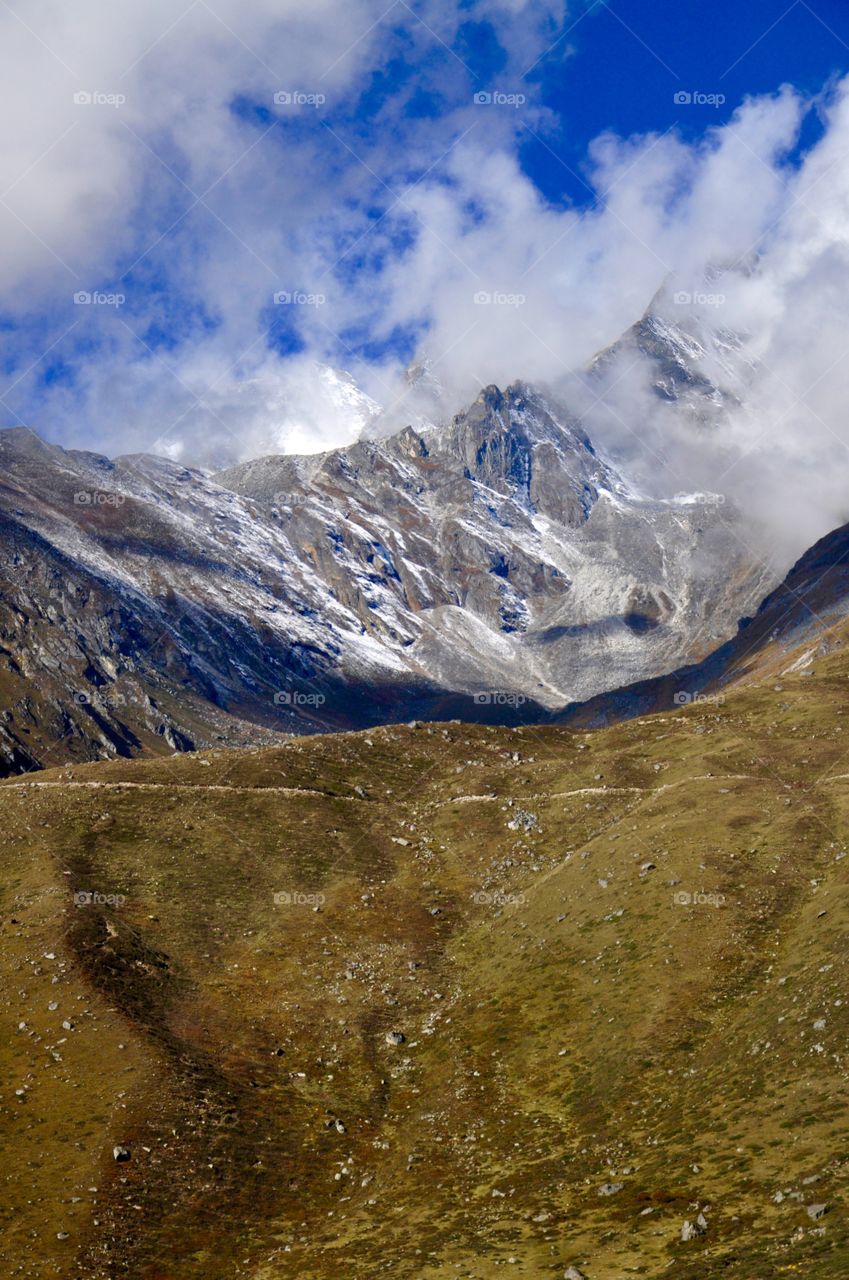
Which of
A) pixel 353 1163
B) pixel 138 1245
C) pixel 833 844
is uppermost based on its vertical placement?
pixel 138 1245

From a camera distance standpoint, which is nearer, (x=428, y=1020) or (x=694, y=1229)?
(x=694, y=1229)

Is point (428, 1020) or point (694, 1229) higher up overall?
point (428, 1020)

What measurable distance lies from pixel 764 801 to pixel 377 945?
87.7ft

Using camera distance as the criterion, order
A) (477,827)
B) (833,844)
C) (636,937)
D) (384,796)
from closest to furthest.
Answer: (636,937) < (833,844) < (477,827) < (384,796)

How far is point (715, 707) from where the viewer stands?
10562 cm

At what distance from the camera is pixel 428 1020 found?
5772 centimetres

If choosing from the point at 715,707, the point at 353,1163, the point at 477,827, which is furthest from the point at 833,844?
the point at 715,707

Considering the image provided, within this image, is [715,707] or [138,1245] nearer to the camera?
[138,1245]

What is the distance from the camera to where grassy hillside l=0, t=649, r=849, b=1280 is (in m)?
38.9

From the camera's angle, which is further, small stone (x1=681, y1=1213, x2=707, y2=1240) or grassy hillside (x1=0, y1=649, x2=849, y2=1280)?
grassy hillside (x1=0, y1=649, x2=849, y2=1280)

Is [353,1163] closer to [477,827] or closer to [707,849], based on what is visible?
[707,849]

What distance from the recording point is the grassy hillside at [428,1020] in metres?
38.9

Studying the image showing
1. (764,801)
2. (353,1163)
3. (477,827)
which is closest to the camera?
(353,1163)

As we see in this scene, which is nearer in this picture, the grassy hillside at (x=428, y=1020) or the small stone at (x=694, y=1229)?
the small stone at (x=694, y=1229)
